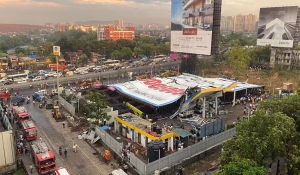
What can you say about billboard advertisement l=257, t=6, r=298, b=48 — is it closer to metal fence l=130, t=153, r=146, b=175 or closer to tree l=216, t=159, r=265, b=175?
metal fence l=130, t=153, r=146, b=175

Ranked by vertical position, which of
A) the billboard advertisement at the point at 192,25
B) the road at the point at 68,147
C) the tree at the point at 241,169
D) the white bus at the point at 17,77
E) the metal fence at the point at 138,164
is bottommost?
the road at the point at 68,147

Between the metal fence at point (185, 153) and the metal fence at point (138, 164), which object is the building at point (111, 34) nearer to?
the metal fence at point (185, 153)

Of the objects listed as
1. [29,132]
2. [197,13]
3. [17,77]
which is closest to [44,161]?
[29,132]

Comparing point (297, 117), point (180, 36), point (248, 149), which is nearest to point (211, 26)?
point (180, 36)

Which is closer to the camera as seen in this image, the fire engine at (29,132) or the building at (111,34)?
the fire engine at (29,132)

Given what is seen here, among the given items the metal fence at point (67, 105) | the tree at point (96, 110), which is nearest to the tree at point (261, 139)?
the tree at point (96, 110)

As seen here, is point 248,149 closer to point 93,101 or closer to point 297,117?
point 297,117
